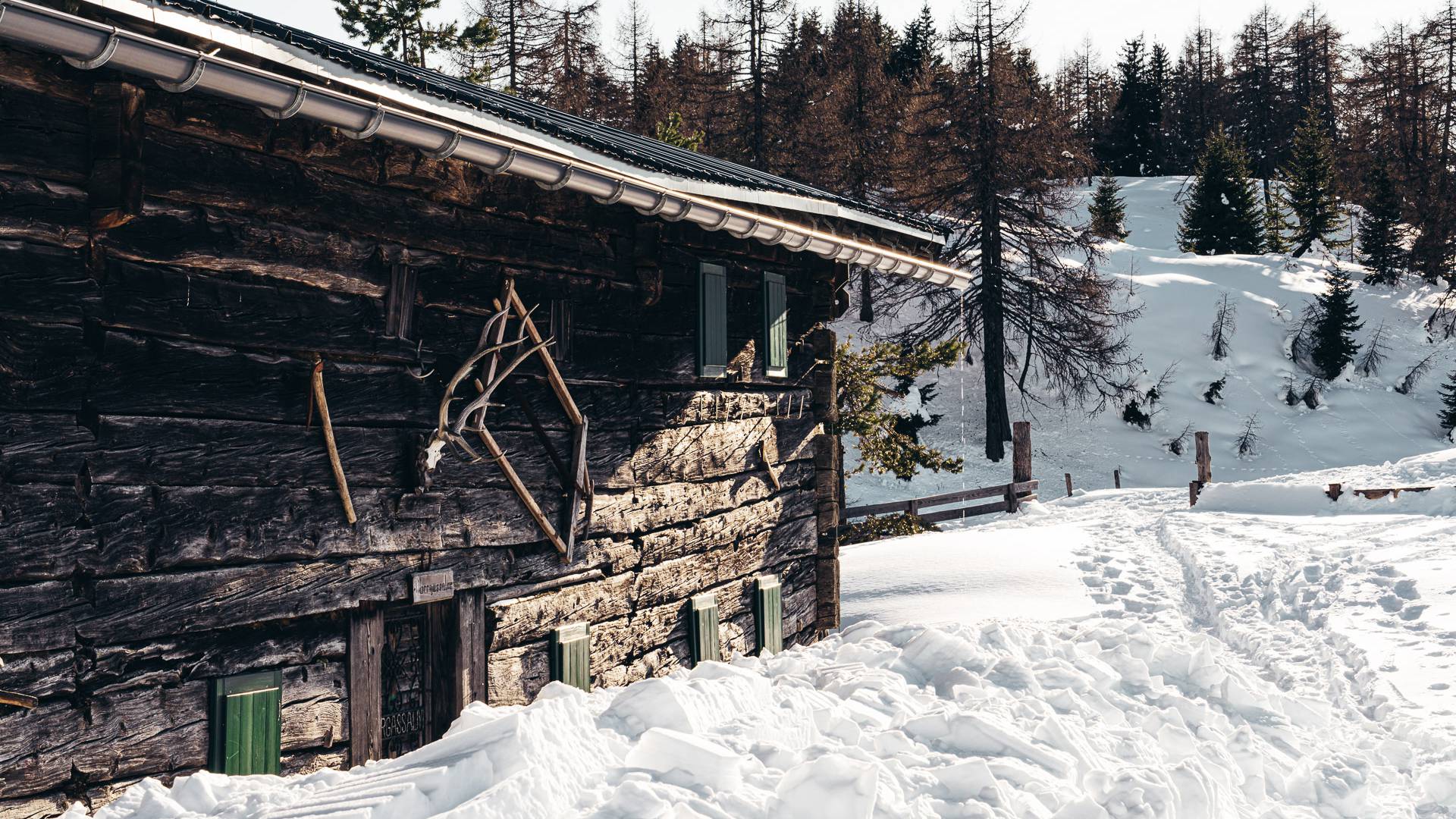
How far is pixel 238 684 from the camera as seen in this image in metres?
5.45

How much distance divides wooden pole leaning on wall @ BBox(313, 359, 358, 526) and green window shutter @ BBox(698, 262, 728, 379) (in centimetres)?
359

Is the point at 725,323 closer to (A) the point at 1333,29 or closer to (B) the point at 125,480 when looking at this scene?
(B) the point at 125,480

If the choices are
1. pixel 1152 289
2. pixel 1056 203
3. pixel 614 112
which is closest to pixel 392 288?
pixel 1056 203

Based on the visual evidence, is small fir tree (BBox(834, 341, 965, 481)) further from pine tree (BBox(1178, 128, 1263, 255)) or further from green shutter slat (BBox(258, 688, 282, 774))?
pine tree (BBox(1178, 128, 1263, 255))

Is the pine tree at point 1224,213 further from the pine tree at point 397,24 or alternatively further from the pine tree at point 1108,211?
the pine tree at point 397,24

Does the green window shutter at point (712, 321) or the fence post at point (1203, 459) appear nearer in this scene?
the green window shutter at point (712, 321)

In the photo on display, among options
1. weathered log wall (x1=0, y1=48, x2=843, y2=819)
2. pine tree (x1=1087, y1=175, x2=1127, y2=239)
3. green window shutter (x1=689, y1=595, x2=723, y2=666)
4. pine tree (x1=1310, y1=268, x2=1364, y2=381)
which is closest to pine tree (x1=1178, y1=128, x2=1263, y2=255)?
pine tree (x1=1087, y1=175, x2=1127, y2=239)

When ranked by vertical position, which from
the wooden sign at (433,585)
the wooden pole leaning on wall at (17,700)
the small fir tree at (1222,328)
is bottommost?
the wooden pole leaning on wall at (17,700)

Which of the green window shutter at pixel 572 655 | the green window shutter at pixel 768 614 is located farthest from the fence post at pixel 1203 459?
the green window shutter at pixel 572 655

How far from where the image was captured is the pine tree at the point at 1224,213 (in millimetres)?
45562

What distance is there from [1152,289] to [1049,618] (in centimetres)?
3342

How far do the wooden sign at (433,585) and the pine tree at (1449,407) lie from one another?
35631mm

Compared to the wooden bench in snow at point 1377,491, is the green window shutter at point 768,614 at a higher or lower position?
lower

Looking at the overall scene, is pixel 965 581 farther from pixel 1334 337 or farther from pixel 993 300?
pixel 1334 337
